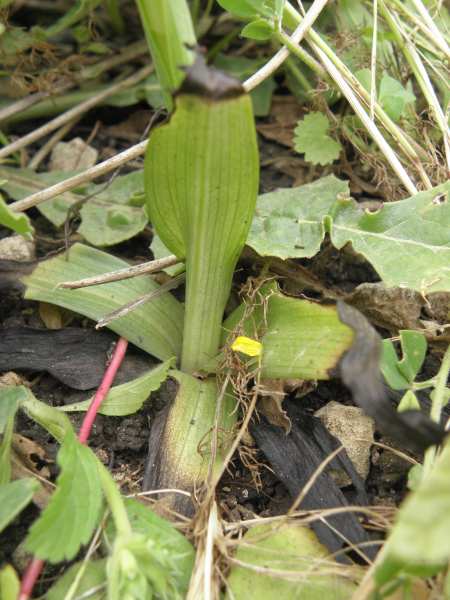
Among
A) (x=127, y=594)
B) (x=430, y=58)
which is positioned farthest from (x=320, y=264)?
(x=127, y=594)

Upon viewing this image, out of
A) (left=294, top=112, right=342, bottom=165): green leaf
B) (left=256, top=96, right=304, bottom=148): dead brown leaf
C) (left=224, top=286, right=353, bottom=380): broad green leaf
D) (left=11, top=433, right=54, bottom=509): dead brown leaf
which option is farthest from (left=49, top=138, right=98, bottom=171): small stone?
(left=11, top=433, right=54, bottom=509): dead brown leaf

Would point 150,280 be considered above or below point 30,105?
below

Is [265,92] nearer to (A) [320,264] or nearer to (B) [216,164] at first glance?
(A) [320,264]

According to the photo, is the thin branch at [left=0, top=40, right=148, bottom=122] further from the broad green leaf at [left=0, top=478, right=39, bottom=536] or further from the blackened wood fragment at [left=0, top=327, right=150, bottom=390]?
the broad green leaf at [left=0, top=478, right=39, bottom=536]

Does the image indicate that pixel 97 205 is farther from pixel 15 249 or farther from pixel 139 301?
pixel 139 301

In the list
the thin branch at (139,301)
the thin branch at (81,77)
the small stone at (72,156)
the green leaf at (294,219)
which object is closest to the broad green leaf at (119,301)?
the thin branch at (139,301)

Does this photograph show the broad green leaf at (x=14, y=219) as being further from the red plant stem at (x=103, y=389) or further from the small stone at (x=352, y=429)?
the small stone at (x=352, y=429)
